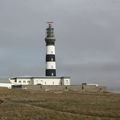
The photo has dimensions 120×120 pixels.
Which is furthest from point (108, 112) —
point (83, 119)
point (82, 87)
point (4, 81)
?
point (4, 81)

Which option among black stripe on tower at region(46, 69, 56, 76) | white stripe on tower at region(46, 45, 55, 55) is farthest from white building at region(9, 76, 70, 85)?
white stripe on tower at region(46, 45, 55, 55)

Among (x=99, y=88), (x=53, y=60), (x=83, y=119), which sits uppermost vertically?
(x=53, y=60)

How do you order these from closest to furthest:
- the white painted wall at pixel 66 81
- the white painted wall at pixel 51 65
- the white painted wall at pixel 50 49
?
the white painted wall at pixel 51 65
the white painted wall at pixel 50 49
the white painted wall at pixel 66 81

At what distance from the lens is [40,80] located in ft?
358

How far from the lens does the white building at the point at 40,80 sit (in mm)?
106688

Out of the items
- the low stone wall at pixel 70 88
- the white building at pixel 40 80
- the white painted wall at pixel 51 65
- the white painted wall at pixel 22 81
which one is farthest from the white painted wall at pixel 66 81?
the white painted wall at pixel 22 81

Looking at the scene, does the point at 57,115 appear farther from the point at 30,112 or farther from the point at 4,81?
the point at 4,81

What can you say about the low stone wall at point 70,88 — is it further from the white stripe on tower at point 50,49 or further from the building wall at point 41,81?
the white stripe on tower at point 50,49

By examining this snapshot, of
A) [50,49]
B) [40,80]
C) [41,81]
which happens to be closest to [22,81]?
[40,80]

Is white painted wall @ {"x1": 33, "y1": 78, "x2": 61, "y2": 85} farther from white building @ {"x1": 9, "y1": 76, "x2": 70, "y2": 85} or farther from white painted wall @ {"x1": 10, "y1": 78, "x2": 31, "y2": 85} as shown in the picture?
white painted wall @ {"x1": 10, "y1": 78, "x2": 31, "y2": 85}

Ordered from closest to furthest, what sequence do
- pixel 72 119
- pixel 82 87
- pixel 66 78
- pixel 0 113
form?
pixel 72 119
pixel 0 113
pixel 82 87
pixel 66 78

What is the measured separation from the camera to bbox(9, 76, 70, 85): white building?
106688 millimetres

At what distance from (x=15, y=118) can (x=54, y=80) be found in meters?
70.1

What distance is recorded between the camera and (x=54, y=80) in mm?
107375
